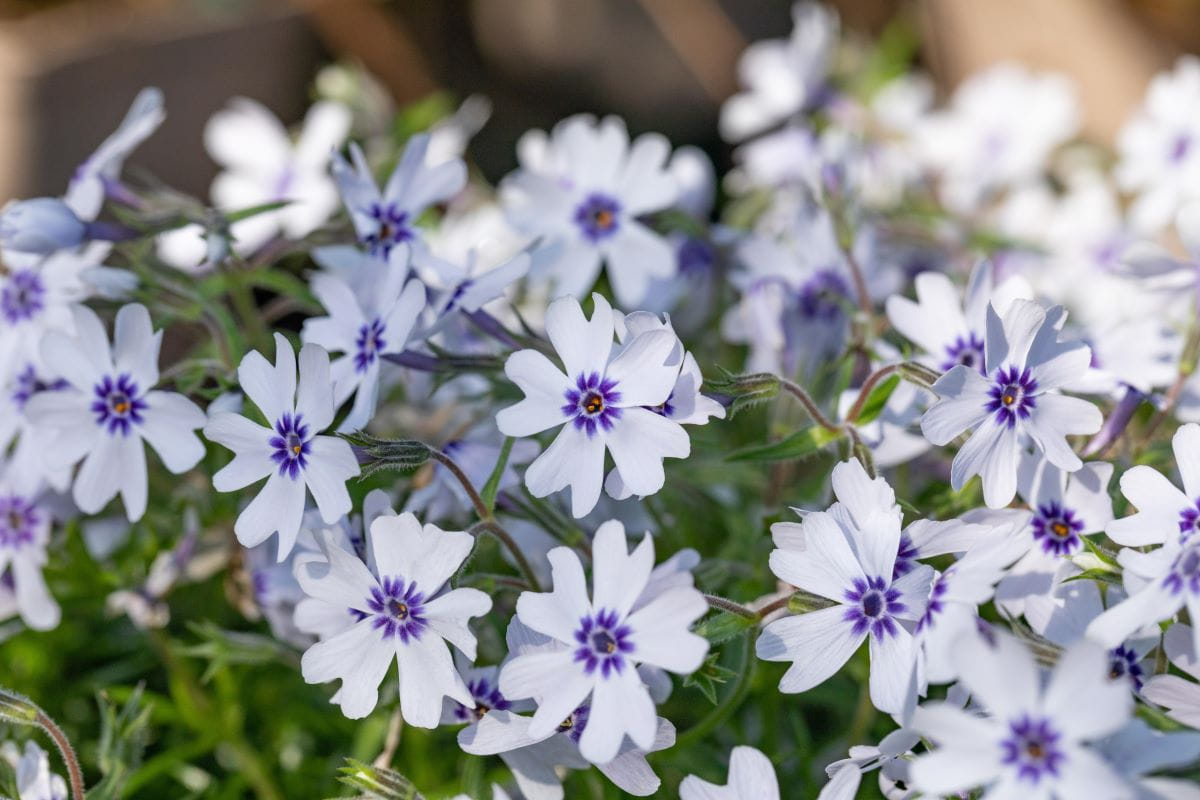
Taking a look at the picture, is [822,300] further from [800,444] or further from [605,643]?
[605,643]

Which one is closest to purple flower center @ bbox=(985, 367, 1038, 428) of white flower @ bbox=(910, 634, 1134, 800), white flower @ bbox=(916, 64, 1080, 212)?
white flower @ bbox=(910, 634, 1134, 800)

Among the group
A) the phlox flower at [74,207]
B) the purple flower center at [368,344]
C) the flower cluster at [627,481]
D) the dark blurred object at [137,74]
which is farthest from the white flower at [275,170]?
the dark blurred object at [137,74]

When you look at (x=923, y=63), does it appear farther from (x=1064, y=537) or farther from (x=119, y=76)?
(x=1064, y=537)

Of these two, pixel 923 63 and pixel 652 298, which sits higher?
pixel 923 63

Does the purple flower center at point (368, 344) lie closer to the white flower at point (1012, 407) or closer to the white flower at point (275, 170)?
the white flower at point (1012, 407)

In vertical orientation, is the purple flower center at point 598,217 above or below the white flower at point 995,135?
below

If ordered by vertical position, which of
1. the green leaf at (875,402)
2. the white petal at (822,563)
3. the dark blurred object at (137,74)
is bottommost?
the white petal at (822,563)

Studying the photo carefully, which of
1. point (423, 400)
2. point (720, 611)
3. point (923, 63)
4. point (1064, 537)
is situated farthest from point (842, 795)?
point (923, 63)

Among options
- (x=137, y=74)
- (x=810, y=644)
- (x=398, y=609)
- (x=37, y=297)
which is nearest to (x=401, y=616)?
(x=398, y=609)
